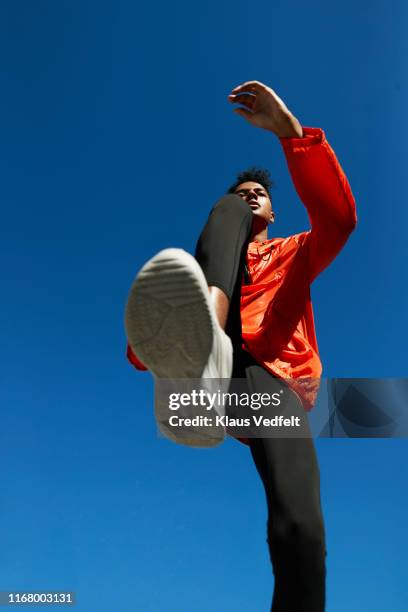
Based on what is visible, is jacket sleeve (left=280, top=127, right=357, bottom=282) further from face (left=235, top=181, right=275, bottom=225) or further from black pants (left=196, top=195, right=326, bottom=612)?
face (left=235, top=181, right=275, bottom=225)

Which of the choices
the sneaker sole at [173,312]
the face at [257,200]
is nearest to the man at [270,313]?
the sneaker sole at [173,312]

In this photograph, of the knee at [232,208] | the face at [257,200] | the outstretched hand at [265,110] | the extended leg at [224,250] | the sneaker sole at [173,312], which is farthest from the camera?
the face at [257,200]

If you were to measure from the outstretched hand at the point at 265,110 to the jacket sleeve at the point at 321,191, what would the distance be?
0.13ft

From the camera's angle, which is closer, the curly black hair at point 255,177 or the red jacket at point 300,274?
the red jacket at point 300,274

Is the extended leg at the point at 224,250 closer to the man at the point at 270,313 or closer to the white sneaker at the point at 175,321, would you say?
the man at the point at 270,313

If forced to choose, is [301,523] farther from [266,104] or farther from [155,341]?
[266,104]

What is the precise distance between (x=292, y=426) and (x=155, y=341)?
76cm

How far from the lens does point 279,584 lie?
1.71 metres

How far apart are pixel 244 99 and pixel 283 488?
4.60 feet

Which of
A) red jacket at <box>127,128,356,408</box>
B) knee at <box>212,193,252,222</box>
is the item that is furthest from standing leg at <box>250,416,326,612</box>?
knee at <box>212,193,252,222</box>

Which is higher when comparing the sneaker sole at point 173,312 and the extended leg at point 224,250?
the extended leg at point 224,250

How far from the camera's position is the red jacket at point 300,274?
2.06 metres

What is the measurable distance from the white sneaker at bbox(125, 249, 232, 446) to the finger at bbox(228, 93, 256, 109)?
94cm

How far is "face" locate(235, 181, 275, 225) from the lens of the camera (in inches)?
114
